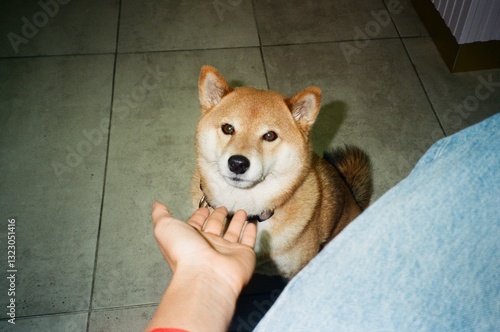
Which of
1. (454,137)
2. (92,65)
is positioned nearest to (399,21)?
(92,65)

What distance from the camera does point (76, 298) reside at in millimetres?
2188

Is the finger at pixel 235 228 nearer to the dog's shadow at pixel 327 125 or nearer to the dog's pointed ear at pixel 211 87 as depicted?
the dog's pointed ear at pixel 211 87

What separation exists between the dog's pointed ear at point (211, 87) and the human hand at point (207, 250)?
2.25 ft

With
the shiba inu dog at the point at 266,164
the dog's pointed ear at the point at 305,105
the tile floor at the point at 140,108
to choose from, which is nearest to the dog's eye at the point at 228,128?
the shiba inu dog at the point at 266,164

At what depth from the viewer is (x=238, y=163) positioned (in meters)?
1.58

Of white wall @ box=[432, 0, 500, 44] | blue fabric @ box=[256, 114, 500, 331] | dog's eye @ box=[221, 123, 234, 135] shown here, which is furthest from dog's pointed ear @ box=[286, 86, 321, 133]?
white wall @ box=[432, 0, 500, 44]

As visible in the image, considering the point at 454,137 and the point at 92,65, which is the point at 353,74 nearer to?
the point at 92,65

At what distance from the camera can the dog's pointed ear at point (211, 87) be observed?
1.74 metres

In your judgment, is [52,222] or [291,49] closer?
[52,222]

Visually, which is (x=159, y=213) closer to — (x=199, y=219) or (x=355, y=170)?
(x=199, y=219)

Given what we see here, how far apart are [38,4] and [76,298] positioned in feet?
10.00

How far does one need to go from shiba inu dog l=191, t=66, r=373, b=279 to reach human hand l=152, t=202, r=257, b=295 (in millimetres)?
370

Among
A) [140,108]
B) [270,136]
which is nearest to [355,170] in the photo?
[270,136]

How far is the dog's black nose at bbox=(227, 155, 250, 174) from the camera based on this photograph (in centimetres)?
158
